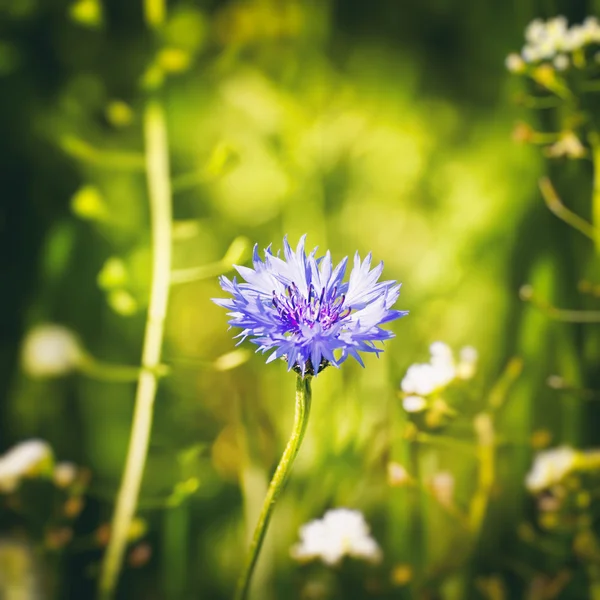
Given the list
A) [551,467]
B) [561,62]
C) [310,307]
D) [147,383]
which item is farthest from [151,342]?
[561,62]

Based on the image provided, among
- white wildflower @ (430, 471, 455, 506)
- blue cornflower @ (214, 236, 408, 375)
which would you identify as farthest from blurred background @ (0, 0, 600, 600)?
blue cornflower @ (214, 236, 408, 375)

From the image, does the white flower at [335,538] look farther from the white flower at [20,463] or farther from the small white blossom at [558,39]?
the small white blossom at [558,39]

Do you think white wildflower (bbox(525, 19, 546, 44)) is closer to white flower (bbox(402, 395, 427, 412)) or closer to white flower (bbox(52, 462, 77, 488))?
white flower (bbox(402, 395, 427, 412))

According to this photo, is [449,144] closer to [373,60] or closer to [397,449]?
[373,60]

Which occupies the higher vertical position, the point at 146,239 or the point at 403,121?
the point at 403,121

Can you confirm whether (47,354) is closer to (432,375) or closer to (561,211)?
(432,375)

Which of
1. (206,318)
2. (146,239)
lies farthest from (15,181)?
(206,318)
